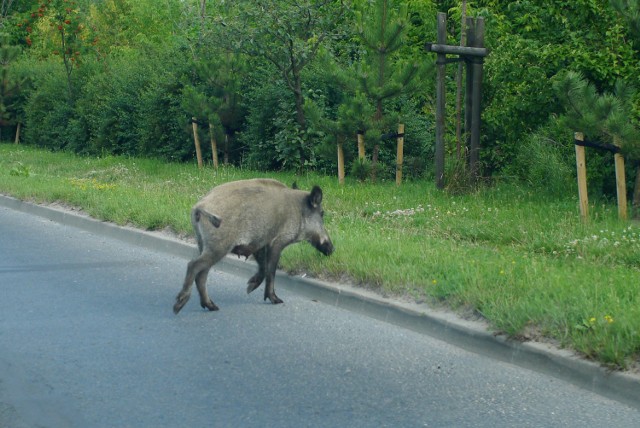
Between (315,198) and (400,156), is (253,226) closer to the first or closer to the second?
(315,198)

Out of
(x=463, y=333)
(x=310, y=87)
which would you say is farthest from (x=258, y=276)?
(x=310, y=87)

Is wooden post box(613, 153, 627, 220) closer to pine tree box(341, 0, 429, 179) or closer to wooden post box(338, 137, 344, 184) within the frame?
pine tree box(341, 0, 429, 179)

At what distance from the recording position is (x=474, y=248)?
1082 cm

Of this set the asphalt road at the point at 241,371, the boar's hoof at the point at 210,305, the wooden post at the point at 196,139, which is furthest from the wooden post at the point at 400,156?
the boar's hoof at the point at 210,305

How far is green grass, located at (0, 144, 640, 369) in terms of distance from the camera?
7.16 metres

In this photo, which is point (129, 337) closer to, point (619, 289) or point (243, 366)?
point (243, 366)

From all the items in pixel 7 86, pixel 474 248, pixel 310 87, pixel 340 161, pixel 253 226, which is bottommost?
pixel 474 248

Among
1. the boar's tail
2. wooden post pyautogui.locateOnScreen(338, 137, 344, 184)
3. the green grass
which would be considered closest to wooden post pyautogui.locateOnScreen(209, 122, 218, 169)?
the green grass

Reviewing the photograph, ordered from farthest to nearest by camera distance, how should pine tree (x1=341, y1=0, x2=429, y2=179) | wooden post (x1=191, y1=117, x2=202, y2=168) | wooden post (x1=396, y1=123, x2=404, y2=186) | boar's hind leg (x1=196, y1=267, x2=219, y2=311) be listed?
1. wooden post (x1=191, y1=117, x2=202, y2=168)
2. wooden post (x1=396, y1=123, x2=404, y2=186)
3. pine tree (x1=341, y1=0, x2=429, y2=179)
4. boar's hind leg (x1=196, y1=267, x2=219, y2=311)

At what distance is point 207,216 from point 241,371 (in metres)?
1.96

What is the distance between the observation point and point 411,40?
2397cm

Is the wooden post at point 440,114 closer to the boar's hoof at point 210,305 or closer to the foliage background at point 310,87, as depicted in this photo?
the foliage background at point 310,87

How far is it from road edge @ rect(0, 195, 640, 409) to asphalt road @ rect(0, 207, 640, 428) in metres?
0.08

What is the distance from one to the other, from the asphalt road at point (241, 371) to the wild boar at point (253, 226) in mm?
333
